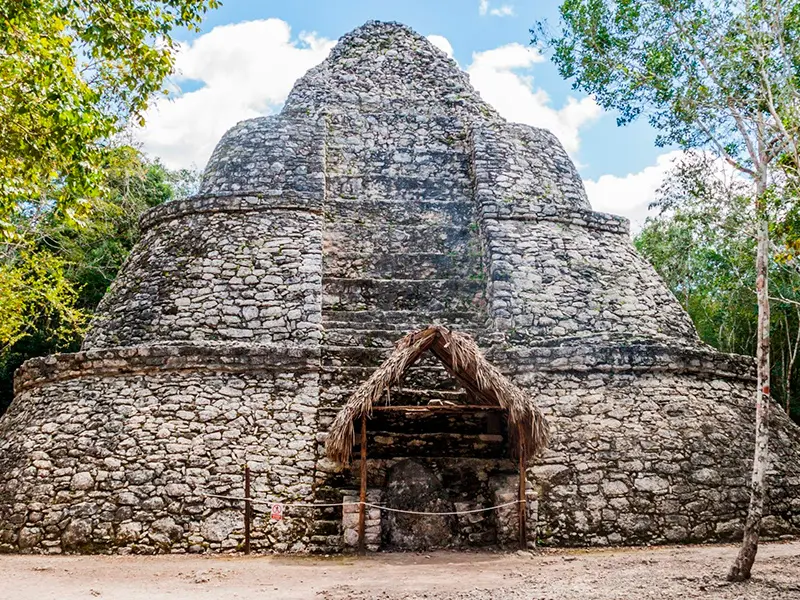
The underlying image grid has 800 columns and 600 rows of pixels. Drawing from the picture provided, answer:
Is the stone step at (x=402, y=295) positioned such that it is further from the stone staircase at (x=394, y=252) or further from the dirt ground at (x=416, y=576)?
the dirt ground at (x=416, y=576)

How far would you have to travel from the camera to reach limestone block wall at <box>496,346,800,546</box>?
771 cm

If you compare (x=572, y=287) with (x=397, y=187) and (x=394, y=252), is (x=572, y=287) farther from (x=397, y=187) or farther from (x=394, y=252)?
(x=397, y=187)

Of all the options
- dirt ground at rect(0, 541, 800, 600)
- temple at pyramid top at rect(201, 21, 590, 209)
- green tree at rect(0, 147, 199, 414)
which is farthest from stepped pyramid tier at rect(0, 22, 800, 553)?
green tree at rect(0, 147, 199, 414)

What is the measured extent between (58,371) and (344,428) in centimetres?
404

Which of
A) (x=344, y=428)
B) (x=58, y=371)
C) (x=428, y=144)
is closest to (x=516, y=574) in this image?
(x=344, y=428)

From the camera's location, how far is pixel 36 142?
5.50 meters

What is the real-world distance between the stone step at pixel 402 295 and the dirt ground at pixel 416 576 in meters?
3.83

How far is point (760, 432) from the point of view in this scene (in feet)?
19.9

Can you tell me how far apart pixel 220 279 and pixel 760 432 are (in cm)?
682

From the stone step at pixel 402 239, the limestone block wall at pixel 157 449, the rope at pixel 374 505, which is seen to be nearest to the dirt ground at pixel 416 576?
the limestone block wall at pixel 157 449

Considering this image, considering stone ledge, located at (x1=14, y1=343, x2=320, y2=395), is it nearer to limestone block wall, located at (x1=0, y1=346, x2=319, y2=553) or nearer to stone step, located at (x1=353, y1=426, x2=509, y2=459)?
limestone block wall, located at (x1=0, y1=346, x2=319, y2=553)

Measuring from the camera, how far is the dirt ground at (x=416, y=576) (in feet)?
17.7

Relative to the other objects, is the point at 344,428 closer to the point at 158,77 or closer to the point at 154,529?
the point at 154,529

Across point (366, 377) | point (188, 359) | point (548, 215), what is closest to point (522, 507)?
point (366, 377)
